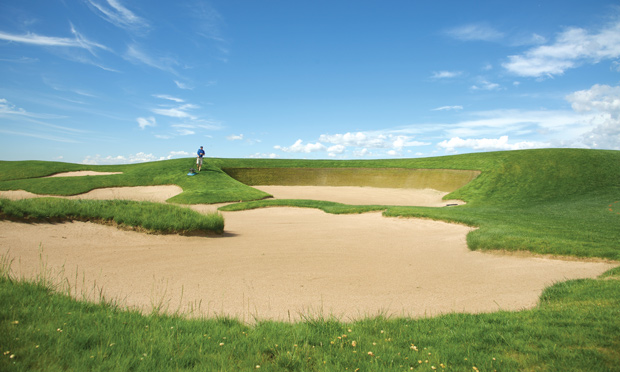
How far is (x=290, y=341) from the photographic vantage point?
4418 mm

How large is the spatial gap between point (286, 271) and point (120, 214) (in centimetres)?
722

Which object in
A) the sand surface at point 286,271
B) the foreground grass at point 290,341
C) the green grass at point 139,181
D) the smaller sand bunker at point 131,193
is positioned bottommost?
the sand surface at point 286,271

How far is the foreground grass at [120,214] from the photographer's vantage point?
1155cm

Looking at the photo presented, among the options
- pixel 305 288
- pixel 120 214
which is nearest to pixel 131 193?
pixel 120 214

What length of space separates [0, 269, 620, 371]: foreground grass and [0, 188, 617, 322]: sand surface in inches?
34.2

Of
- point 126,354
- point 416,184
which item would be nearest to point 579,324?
point 126,354

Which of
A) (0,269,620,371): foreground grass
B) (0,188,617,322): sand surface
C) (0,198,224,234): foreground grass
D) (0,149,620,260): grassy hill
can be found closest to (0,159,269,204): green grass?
(0,149,620,260): grassy hill

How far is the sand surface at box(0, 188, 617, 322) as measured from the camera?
689 centimetres

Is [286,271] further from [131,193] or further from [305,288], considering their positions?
[131,193]

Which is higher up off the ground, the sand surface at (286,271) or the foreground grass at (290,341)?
the foreground grass at (290,341)

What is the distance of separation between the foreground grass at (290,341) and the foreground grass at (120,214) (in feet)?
23.4

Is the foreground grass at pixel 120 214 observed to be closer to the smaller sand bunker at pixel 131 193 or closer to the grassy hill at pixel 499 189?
the grassy hill at pixel 499 189

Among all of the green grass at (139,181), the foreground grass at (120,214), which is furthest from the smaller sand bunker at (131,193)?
the foreground grass at (120,214)

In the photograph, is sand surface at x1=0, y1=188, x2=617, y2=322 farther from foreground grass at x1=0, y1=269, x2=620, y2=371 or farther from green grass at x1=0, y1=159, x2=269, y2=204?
green grass at x1=0, y1=159, x2=269, y2=204
